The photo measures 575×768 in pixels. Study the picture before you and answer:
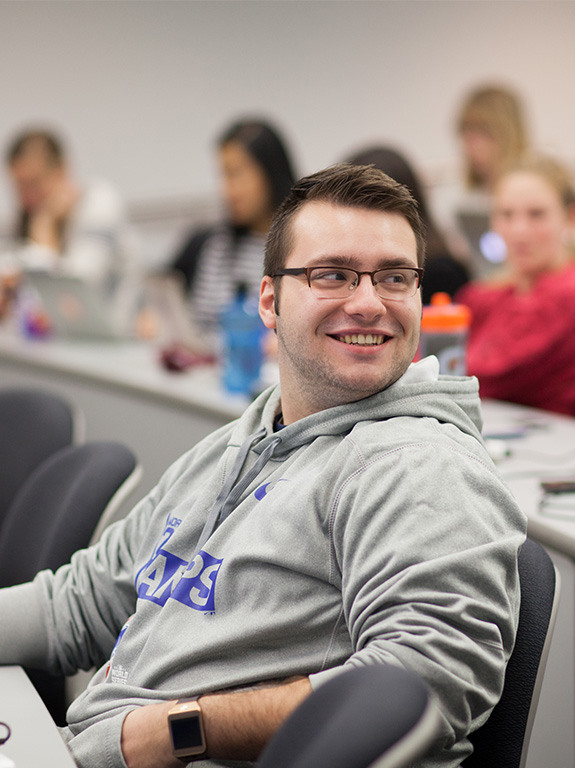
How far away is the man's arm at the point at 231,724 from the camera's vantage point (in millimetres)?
923

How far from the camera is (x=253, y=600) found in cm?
100

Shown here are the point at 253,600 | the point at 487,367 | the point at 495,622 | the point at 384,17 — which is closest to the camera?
the point at 495,622

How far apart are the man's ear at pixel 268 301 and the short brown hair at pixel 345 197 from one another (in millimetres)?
29

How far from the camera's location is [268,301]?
1.22 metres

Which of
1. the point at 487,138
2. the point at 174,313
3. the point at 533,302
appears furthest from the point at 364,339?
the point at 487,138

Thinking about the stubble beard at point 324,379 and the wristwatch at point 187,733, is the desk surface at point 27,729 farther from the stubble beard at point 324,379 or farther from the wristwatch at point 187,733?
the stubble beard at point 324,379

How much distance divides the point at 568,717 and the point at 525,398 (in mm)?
1060

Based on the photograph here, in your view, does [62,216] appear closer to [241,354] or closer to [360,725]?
[241,354]

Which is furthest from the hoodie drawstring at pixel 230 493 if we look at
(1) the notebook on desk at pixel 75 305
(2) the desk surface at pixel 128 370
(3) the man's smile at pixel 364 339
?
(1) the notebook on desk at pixel 75 305

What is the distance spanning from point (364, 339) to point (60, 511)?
669 millimetres

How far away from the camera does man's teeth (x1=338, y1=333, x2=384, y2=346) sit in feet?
3.56

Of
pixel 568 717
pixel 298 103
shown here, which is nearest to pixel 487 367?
pixel 568 717

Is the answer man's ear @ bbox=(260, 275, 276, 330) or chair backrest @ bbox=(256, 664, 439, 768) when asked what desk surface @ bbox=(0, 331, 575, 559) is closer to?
man's ear @ bbox=(260, 275, 276, 330)

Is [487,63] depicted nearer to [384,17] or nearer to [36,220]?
[384,17]
